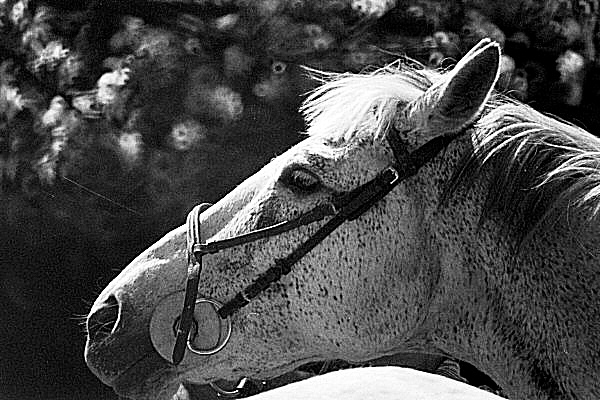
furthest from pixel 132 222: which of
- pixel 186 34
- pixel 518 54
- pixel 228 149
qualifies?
pixel 518 54

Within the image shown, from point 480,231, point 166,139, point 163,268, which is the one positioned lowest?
point 166,139

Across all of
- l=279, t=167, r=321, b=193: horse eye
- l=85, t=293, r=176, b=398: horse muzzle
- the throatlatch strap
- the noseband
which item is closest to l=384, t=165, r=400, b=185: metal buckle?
the noseband

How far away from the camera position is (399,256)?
122 centimetres

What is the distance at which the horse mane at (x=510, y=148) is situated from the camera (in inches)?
46.0

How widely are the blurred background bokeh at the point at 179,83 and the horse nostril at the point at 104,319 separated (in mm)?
831

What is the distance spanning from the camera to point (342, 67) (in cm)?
213

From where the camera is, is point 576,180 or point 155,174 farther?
point 155,174

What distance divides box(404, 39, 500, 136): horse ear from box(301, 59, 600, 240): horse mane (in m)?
0.05

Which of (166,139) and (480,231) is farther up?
(480,231)

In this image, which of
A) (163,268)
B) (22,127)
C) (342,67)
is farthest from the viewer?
(22,127)

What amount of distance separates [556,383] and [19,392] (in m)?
1.73

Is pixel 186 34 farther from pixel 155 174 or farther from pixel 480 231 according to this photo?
pixel 480 231

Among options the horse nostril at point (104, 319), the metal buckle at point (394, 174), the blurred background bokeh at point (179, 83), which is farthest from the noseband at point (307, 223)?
the blurred background bokeh at point (179, 83)

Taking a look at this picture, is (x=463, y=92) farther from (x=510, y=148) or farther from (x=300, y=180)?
(x=300, y=180)
